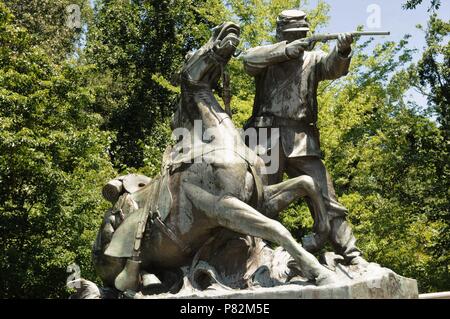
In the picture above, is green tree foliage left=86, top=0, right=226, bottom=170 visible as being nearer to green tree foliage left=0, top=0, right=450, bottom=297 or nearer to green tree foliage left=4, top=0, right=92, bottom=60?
green tree foliage left=4, top=0, right=92, bottom=60

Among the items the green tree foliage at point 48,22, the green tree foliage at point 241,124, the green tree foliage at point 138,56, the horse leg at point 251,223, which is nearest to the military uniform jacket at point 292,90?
the horse leg at point 251,223

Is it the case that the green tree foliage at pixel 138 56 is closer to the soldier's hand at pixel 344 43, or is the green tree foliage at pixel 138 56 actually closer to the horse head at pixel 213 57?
the horse head at pixel 213 57

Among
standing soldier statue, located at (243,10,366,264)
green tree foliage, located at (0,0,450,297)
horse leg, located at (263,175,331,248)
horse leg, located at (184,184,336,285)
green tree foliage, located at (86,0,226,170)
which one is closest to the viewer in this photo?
horse leg, located at (184,184,336,285)

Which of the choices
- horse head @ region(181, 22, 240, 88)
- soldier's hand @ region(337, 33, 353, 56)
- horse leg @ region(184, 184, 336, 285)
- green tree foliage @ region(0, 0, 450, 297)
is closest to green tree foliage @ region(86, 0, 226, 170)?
green tree foliage @ region(0, 0, 450, 297)

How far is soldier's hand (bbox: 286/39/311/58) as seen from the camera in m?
7.78

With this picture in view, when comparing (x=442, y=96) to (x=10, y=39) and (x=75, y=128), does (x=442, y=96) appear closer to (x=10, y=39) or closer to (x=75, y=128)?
(x=75, y=128)

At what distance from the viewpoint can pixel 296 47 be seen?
7.78m

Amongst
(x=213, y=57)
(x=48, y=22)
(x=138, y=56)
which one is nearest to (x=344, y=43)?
(x=213, y=57)

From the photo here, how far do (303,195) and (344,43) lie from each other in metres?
1.59

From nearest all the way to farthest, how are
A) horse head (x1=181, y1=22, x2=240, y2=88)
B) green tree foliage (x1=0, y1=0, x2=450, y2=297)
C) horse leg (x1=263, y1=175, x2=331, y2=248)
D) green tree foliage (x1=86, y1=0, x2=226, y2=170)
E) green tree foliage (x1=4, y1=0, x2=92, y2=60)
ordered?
horse leg (x1=263, y1=175, x2=331, y2=248)
horse head (x1=181, y1=22, x2=240, y2=88)
green tree foliage (x1=0, y1=0, x2=450, y2=297)
green tree foliage (x1=4, y1=0, x2=92, y2=60)
green tree foliage (x1=86, y1=0, x2=226, y2=170)

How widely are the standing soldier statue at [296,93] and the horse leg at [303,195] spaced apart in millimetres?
200

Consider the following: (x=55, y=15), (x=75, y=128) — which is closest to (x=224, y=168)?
(x=75, y=128)

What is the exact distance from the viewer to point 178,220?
7.24m
